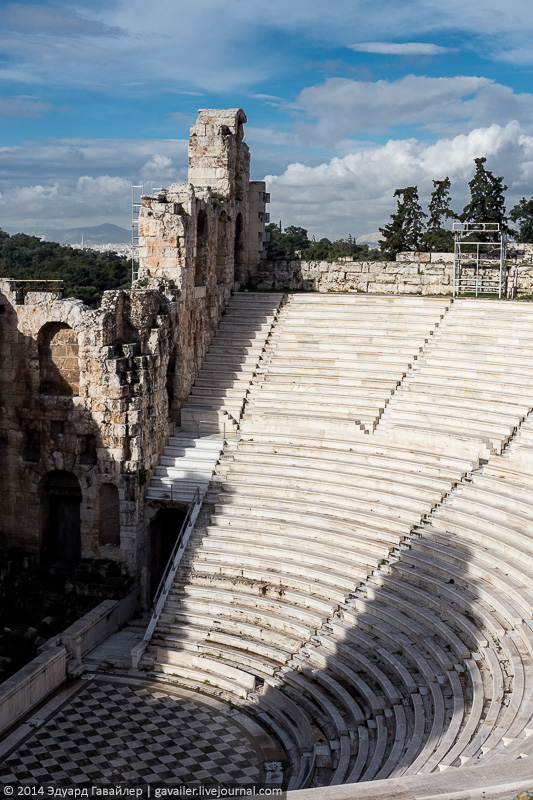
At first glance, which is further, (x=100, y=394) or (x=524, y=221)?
(x=524, y=221)

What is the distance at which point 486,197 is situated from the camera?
30.6 m

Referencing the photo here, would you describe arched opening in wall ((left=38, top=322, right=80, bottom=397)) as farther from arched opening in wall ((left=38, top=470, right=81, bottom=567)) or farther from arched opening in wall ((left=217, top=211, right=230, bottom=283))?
arched opening in wall ((left=217, top=211, right=230, bottom=283))

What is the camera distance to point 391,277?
27.6 metres

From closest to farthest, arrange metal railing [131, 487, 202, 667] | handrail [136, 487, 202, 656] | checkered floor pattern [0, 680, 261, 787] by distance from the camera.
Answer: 1. checkered floor pattern [0, 680, 261, 787]
2. metal railing [131, 487, 202, 667]
3. handrail [136, 487, 202, 656]

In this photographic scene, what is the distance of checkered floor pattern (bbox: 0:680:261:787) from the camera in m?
14.3

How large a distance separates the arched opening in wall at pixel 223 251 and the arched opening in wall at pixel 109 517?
7.97 metres

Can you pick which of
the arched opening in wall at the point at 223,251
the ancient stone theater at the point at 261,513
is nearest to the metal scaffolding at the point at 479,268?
the ancient stone theater at the point at 261,513

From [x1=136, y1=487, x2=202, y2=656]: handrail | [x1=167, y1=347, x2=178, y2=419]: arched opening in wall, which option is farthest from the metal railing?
[x1=167, y1=347, x2=178, y2=419]: arched opening in wall

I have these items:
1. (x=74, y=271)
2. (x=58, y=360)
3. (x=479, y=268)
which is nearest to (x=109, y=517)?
(x=58, y=360)

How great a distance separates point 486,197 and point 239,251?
360 inches

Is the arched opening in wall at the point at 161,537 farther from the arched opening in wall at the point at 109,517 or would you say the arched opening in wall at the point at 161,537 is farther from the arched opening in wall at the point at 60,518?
the arched opening in wall at the point at 60,518

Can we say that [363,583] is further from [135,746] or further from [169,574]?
→ [135,746]

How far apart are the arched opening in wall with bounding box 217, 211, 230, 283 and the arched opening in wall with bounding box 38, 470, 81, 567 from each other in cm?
793

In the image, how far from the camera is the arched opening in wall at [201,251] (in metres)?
24.4
